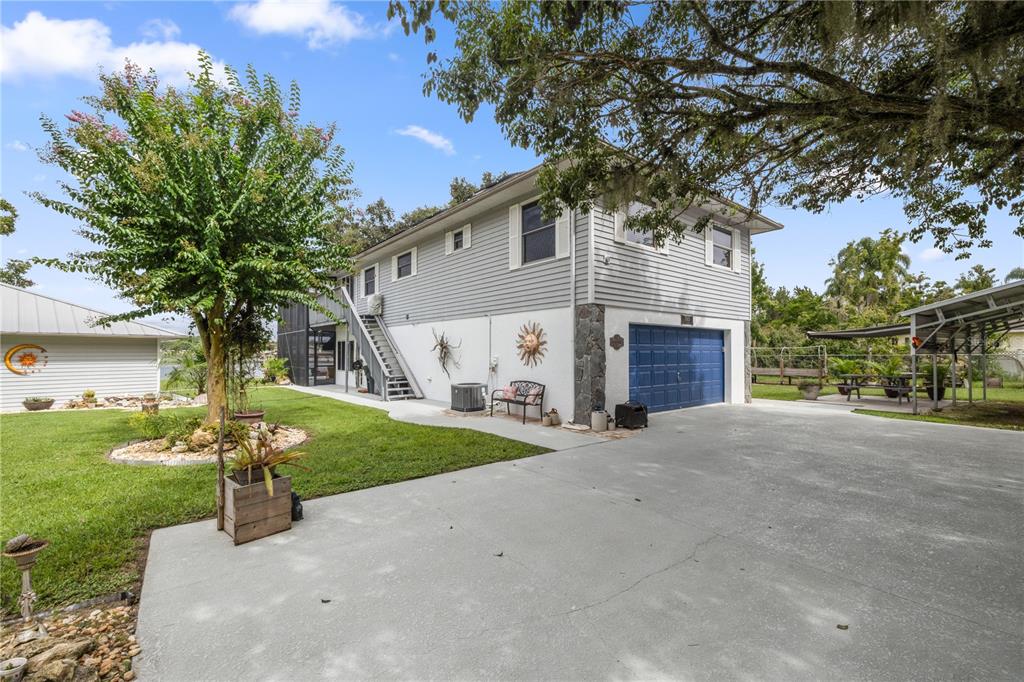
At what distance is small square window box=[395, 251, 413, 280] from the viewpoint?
1438 centimetres

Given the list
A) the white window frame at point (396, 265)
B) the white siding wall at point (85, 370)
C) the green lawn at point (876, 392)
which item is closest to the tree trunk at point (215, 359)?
the white window frame at point (396, 265)

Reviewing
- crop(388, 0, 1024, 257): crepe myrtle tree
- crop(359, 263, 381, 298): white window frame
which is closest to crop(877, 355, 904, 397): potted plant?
crop(388, 0, 1024, 257): crepe myrtle tree

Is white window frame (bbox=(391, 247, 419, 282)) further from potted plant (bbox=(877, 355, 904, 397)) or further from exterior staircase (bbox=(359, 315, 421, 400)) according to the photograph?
potted plant (bbox=(877, 355, 904, 397))

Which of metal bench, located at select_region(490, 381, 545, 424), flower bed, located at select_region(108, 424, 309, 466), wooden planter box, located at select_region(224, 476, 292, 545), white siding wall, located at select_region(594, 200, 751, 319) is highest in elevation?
white siding wall, located at select_region(594, 200, 751, 319)

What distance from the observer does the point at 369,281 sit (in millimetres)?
17094

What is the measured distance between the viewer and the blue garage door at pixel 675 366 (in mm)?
9727

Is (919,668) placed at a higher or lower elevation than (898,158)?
lower

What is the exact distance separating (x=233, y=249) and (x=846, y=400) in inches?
638

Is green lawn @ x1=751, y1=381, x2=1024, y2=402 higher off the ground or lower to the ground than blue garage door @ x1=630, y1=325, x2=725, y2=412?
lower

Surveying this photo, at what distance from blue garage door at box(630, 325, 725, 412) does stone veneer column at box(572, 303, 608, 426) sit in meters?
1.37

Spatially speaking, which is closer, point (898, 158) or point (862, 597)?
point (862, 597)

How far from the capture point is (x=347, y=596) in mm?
2652

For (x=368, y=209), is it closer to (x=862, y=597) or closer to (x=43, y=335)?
(x=43, y=335)

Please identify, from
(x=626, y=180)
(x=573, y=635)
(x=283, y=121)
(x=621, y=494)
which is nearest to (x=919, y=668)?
(x=573, y=635)
